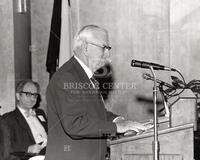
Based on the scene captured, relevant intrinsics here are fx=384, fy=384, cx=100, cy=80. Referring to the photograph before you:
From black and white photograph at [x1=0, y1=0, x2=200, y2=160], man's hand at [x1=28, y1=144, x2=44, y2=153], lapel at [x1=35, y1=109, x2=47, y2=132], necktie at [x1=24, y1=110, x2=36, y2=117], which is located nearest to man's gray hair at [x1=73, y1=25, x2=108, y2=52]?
black and white photograph at [x1=0, y1=0, x2=200, y2=160]

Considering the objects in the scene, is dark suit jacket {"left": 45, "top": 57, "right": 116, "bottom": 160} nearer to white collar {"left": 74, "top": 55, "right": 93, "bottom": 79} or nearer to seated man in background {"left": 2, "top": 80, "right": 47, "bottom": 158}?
white collar {"left": 74, "top": 55, "right": 93, "bottom": 79}

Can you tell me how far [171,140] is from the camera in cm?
184

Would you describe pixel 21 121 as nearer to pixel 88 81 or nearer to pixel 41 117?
pixel 41 117

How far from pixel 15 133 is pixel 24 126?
122 millimetres

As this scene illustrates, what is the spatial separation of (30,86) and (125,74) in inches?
46.5

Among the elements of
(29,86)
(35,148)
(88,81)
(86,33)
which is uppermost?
(86,33)

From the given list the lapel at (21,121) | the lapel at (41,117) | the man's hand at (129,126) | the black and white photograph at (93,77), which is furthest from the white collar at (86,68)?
the lapel at (41,117)

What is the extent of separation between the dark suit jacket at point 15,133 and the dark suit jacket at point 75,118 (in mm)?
1407

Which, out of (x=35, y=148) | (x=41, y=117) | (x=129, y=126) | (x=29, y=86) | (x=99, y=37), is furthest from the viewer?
(x=41, y=117)

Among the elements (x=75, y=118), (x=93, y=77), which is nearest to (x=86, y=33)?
(x=93, y=77)

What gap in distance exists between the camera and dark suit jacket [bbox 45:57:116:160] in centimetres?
180

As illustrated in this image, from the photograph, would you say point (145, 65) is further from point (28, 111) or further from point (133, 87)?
point (133, 87)

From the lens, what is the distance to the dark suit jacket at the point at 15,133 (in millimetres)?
3320

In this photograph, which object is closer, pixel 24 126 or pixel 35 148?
pixel 35 148
